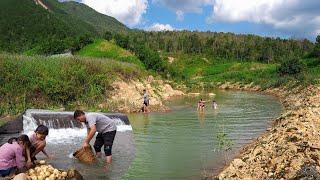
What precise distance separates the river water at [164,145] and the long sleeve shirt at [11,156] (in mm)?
2118

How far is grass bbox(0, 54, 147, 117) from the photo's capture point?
95.0 feet

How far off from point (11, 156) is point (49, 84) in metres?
19.2

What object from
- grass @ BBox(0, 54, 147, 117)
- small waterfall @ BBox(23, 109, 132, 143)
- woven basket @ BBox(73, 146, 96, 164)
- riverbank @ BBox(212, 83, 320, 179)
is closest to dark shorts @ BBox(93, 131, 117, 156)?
woven basket @ BBox(73, 146, 96, 164)

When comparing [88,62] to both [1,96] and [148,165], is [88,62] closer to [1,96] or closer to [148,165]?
[1,96]

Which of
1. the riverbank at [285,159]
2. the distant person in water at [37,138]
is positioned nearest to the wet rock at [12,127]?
the distant person in water at [37,138]

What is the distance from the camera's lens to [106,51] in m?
65.4

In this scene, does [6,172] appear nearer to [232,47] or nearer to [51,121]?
[51,121]

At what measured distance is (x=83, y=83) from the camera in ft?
108

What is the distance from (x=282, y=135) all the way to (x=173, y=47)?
125703 mm

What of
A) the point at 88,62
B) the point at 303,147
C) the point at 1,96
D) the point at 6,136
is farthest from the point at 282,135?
the point at 88,62

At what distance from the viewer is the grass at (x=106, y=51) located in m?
63.4

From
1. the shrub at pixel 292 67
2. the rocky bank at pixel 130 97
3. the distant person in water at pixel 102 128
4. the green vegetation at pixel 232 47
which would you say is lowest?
the distant person in water at pixel 102 128

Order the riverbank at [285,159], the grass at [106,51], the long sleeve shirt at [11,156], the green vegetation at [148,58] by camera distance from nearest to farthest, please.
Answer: the riverbank at [285,159]
the long sleeve shirt at [11,156]
the grass at [106,51]
the green vegetation at [148,58]

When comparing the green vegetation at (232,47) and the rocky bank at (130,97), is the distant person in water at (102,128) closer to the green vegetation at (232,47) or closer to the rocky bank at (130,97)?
the rocky bank at (130,97)
